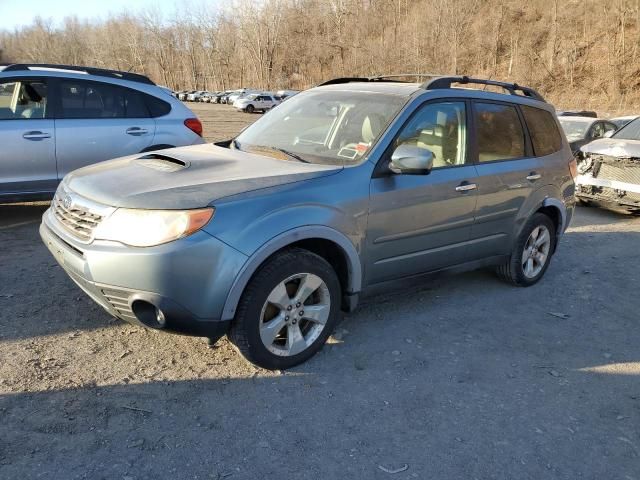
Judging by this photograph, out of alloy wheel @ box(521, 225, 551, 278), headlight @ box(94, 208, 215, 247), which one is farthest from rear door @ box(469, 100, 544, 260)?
headlight @ box(94, 208, 215, 247)

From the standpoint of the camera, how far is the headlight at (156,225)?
2.90 meters

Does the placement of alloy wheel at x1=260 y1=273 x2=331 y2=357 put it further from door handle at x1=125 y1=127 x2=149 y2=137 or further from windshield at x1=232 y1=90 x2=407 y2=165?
door handle at x1=125 y1=127 x2=149 y2=137

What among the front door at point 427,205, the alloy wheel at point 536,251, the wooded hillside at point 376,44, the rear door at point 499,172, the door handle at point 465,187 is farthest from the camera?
the wooded hillside at point 376,44

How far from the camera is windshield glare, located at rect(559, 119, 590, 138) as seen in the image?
11.8m

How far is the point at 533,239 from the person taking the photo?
523cm

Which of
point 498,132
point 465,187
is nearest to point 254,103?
point 498,132

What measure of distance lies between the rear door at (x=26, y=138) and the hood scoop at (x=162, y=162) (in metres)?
2.74

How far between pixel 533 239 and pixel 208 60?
94848 millimetres

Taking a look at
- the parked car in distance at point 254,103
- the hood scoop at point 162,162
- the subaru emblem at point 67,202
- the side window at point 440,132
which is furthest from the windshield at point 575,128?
the parked car in distance at point 254,103

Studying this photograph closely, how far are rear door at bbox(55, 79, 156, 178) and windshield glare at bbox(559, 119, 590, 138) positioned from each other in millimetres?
9083

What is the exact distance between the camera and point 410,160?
3598mm

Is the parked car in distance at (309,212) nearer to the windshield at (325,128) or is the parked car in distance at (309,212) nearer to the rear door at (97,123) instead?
the windshield at (325,128)

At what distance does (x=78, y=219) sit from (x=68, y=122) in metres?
3.47

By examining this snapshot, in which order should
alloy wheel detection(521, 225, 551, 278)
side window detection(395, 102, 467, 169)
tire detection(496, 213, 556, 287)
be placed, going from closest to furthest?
side window detection(395, 102, 467, 169) → tire detection(496, 213, 556, 287) → alloy wheel detection(521, 225, 551, 278)
